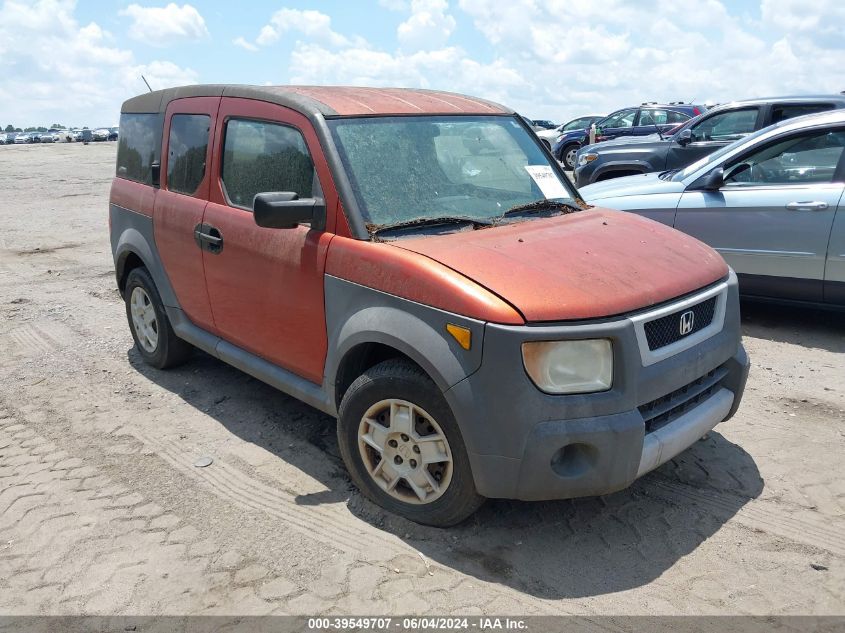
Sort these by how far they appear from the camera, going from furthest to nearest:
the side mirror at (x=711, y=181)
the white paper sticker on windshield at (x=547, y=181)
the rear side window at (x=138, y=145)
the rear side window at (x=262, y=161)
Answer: the side mirror at (x=711, y=181) → the rear side window at (x=138, y=145) → the white paper sticker on windshield at (x=547, y=181) → the rear side window at (x=262, y=161)

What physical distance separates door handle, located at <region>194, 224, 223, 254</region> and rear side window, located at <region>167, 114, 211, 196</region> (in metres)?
0.31

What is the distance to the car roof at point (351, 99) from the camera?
3967mm

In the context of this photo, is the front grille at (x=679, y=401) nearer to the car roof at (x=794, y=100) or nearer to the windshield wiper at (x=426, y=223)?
the windshield wiper at (x=426, y=223)

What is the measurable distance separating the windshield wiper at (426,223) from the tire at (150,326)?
2.30 m

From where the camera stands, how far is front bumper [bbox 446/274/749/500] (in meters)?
2.94

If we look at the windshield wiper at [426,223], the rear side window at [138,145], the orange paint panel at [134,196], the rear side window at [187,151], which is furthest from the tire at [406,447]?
the rear side window at [138,145]

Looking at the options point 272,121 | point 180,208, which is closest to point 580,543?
point 272,121

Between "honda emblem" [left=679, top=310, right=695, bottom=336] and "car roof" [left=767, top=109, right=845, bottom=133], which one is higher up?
"car roof" [left=767, top=109, right=845, bottom=133]

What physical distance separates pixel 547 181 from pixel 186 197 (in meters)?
2.24

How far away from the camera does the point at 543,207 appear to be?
13.8 ft

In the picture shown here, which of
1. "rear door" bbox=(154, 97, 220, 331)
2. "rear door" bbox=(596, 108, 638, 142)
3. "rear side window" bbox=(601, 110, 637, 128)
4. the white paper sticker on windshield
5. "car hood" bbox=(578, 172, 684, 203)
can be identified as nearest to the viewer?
the white paper sticker on windshield

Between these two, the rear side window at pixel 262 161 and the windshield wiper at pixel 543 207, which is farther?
the windshield wiper at pixel 543 207

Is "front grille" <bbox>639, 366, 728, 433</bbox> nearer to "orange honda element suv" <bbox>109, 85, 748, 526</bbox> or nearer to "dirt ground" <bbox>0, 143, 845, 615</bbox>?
"orange honda element suv" <bbox>109, 85, 748, 526</bbox>

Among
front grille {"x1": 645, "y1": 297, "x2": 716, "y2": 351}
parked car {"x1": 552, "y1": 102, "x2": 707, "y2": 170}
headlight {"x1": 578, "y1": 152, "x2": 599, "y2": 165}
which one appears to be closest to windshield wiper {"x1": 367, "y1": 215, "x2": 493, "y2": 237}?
front grille {"x1": 645, "y1": 297, "x2": 716, "y2": 351}
